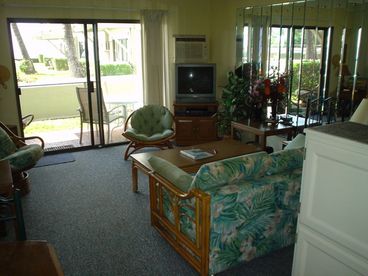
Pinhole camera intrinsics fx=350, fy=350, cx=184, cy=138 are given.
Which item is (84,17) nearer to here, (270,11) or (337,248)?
(270,11)

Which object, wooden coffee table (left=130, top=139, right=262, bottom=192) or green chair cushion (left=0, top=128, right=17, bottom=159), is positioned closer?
wooden coffee table (left=130, top=139, right=262, bottom=192)

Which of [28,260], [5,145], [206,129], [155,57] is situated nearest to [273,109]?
[206,129]

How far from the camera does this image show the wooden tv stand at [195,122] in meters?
5.68

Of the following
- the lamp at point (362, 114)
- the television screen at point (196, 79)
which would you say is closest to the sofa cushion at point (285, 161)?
the lamp at point (362, 114)

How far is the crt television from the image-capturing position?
5703 millimetres

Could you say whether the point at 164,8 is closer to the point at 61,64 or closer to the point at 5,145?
the point at 61,64

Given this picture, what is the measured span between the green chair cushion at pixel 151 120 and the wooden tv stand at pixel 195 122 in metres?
0.36

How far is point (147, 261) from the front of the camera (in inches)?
107

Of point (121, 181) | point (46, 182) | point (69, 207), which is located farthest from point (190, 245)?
point (46, 182)

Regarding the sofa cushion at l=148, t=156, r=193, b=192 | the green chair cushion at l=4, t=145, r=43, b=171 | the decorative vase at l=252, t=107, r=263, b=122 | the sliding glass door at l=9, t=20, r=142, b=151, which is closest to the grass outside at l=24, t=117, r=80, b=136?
the sliding glass door at l=9, t=20, r=142, b=151

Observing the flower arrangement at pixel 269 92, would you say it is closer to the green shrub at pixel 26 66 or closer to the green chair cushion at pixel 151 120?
the green chair cushion at pixel 151 120

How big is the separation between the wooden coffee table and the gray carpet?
43cm

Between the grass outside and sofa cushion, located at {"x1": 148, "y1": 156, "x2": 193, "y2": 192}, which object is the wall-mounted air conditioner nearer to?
the grass outside

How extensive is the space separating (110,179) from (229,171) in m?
2.46
